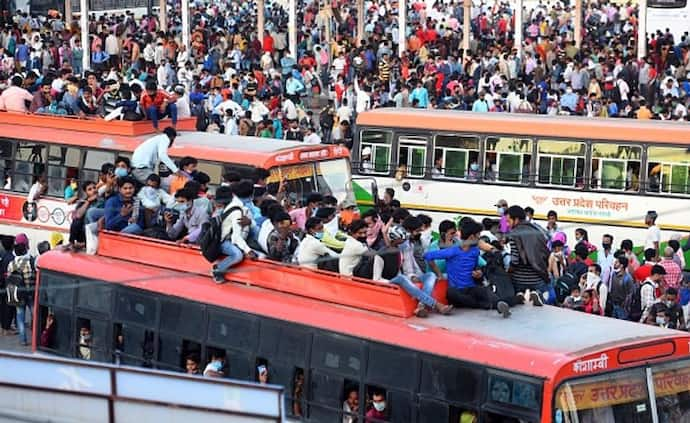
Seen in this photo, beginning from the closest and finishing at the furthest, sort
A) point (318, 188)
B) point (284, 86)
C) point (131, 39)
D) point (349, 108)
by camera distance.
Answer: point (318, 188), point (349, 108), point (284, 86), point (131, 39)

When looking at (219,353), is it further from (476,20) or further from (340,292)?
(476,20)

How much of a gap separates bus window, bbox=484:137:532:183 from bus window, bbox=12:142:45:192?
6290mm

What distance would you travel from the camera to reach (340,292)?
1266 centimetres

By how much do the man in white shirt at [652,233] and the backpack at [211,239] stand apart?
8456 millimetres

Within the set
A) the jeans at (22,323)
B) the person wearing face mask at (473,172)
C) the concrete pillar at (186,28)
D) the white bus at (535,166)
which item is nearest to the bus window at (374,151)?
the white bus at (535,166)

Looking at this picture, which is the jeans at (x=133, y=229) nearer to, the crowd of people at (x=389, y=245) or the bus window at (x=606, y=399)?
the crowd of people at (x=389, y=245)

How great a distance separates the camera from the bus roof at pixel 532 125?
866 inches

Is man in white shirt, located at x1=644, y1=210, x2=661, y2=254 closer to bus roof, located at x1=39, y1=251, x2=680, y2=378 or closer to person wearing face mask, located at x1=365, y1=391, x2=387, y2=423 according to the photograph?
bus roof, located at x1=39, y1=251, x2=680, y2=378

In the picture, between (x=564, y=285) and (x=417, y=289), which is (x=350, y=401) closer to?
(x=417, y=289)

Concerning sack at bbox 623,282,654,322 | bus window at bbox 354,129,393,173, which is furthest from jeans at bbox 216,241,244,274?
bus window at bbox 354,129,393,173

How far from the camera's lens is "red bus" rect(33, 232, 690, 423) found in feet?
36.4

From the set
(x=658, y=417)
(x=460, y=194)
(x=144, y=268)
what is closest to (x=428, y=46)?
(x=460, y=194)

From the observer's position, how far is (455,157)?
76.3ft

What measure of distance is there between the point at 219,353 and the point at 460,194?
10.3 meters
